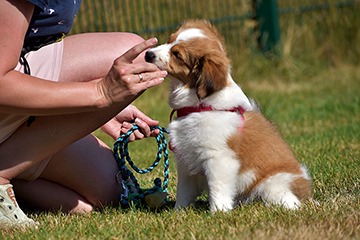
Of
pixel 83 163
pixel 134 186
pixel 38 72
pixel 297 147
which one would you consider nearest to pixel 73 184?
pixel 83 163

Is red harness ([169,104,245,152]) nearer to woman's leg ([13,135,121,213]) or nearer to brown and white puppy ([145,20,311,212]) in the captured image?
brown and white puppy ([145,20,311,212])

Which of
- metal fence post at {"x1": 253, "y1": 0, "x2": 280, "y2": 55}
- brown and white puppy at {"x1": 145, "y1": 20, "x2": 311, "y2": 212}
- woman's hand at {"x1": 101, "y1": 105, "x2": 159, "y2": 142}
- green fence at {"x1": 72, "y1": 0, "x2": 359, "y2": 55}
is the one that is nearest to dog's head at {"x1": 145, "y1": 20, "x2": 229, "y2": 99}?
brown and white puppy at {"x1": 145, "y1": 20, "x2": 311, "y2": 212}

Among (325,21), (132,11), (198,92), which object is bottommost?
(325,21)

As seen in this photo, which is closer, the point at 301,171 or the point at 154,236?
the point at 154,236

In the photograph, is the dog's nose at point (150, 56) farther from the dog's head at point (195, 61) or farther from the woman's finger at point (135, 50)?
the woman's finger at point (135, 50)

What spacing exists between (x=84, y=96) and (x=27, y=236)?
651 mm

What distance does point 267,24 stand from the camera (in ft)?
30.5

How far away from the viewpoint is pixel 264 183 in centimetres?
362

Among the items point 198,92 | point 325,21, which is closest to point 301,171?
point 198,92

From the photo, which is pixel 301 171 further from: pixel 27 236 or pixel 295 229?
pixel 27 236

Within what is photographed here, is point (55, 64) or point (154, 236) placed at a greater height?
point (55, 64)

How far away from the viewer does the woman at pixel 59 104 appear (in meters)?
3.13

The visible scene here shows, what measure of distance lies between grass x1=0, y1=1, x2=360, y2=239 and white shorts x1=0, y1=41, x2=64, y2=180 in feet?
0.80

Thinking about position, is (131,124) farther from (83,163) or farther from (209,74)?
(209,74)
